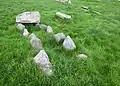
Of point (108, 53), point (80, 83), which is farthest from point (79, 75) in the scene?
point (108, 53)

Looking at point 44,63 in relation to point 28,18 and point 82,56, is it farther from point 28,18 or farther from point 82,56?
point 28,18

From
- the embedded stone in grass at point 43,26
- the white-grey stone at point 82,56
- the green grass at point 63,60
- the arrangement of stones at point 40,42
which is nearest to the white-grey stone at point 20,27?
the arrangement of stones at point 40,42

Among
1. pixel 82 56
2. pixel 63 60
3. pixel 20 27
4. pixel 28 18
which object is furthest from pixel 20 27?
pixel 82 56

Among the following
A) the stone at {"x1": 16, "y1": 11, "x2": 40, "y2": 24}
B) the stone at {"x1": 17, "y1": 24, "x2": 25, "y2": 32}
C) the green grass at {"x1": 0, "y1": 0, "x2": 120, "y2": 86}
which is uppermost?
the stone at {"x1": 16, "y1": 11, "x2": 40, "y2": 24}

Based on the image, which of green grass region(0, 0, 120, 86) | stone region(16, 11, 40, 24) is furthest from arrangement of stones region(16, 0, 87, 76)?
green grass region(0, 0, 120, 86)

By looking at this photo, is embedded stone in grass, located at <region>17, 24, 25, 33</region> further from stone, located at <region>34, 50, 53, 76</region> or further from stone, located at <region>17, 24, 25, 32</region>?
stone, located at <region>34, 50, 53, 76</region>

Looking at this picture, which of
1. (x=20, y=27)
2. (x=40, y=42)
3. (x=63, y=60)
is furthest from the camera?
(x=20, y=27)

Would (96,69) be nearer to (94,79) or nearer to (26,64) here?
(94,79)

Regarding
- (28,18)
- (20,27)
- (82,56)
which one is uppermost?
(28,18)

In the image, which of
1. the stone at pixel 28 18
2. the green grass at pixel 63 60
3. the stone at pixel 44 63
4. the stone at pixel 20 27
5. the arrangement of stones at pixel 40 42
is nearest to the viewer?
the green grass at pixel 63 60

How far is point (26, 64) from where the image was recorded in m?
6.35

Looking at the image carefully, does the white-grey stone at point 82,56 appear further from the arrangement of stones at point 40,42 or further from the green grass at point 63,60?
the green grass at point 63,60

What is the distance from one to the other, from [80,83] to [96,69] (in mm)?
1184

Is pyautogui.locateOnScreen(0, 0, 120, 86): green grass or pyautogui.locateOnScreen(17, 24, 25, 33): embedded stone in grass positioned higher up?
pyautogui.locateOnScreen(17, 24, 25, 33): embedded stone in grass
